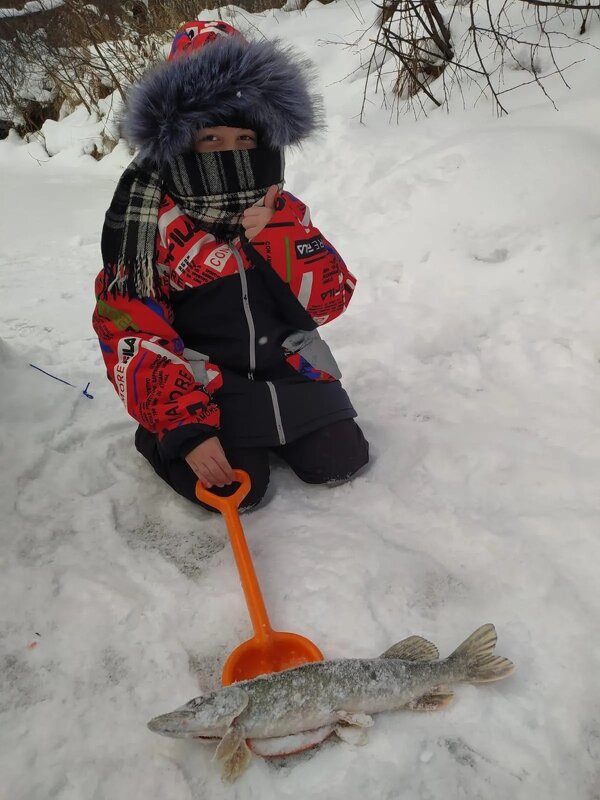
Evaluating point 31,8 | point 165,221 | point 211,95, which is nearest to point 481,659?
point 165,221

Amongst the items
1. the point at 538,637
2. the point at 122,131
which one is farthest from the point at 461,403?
the point at 122,131

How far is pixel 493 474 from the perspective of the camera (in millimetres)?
1584

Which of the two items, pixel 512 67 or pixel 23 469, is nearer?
Answer: pixel 23 469

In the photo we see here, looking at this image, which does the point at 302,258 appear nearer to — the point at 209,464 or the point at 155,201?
the point at 155,201

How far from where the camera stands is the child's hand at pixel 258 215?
1.43 meters

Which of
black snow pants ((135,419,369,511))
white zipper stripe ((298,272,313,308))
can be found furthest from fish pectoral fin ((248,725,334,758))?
white zipper stripe ((298,272,313,308))

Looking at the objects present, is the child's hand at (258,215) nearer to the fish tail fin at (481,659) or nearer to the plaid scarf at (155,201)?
the plaid scarf at (155,201)

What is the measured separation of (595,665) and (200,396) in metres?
1.02

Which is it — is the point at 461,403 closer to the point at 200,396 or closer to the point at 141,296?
the point at 200,396

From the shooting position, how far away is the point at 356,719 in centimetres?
100

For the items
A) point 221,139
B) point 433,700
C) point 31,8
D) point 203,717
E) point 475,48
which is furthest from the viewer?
point 31,8

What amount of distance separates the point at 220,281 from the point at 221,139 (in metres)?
0.34

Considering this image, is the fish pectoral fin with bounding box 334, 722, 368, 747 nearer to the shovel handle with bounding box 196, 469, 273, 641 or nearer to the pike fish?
the pike fish

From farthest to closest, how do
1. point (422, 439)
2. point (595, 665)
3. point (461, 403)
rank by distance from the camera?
point (461, 403) < point (422, 439) < point (595, 665)
